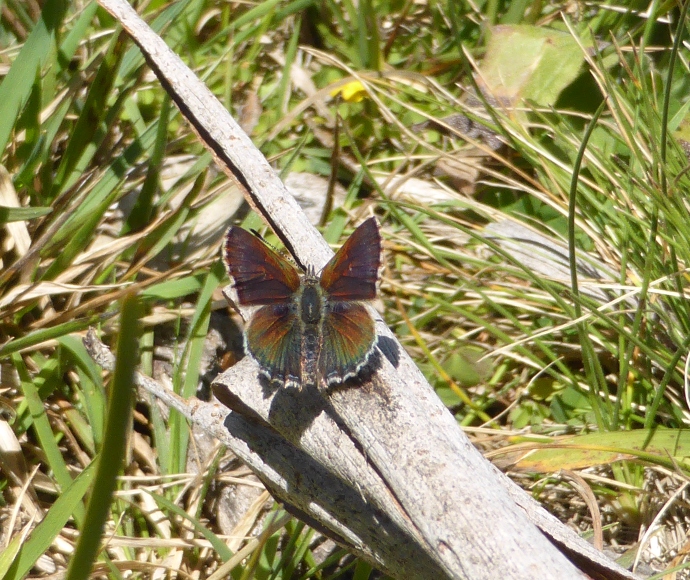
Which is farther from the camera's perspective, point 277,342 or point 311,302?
point 311,302

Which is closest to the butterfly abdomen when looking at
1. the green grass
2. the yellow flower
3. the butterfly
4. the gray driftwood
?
the butterfly

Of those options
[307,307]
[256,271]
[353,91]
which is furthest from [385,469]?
[353,91]

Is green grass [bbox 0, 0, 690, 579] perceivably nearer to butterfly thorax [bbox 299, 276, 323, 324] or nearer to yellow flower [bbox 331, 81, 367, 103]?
yellow flower [bbox 331, 81, 367, 103]

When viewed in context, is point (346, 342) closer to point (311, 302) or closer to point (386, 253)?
point (311, 302)

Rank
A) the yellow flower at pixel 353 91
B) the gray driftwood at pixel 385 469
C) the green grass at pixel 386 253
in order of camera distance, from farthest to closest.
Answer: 1. the yellow flower at pixel 353 91
2. the green grass at pixel 386 253
3. the gray driftwood at pixel 385 469

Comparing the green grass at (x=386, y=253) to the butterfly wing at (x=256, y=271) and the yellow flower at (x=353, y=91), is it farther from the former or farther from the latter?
the butterfly wing at (x=256, y=271)

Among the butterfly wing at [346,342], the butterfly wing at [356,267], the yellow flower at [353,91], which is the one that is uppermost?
the yellow flower at [353,91]

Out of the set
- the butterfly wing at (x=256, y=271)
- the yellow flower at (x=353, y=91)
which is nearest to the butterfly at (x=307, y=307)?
the butterfly wing at (x=256, y=271)
